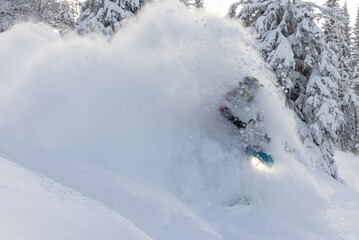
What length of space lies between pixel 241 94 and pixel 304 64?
22.0ft

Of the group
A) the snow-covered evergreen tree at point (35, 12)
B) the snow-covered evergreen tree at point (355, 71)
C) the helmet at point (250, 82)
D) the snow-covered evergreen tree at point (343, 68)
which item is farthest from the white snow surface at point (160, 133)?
the snow-covered evergreen tree at point (355, 71)

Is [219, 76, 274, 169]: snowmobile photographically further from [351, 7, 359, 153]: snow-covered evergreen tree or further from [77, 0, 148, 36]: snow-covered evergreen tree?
[351, 7, 359, 153]: snow-covered evergreen tree

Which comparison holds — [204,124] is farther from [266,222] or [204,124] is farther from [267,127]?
[266,222]

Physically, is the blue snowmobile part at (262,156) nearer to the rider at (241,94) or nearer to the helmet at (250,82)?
the rider at (241,94)

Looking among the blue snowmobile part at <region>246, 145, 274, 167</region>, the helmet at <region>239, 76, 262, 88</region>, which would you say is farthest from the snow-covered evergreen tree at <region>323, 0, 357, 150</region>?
the blue snowmobile part at <region>246, 145, 274, 167</region>

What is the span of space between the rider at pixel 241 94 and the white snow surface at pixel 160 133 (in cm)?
18

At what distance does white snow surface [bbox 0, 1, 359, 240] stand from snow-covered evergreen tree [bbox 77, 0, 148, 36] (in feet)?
24.5

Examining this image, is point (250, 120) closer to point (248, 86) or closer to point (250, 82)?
point (248, 86)

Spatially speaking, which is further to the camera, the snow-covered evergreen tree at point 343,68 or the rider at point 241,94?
the snow-covered evergreen tree at point 343,68

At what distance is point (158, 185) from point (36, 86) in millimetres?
3454

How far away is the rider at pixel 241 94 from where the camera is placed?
685 centimetres

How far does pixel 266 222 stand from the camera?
5398 mm

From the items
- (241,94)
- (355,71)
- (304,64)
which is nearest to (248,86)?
(241,94)

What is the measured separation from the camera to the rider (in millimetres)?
6852
